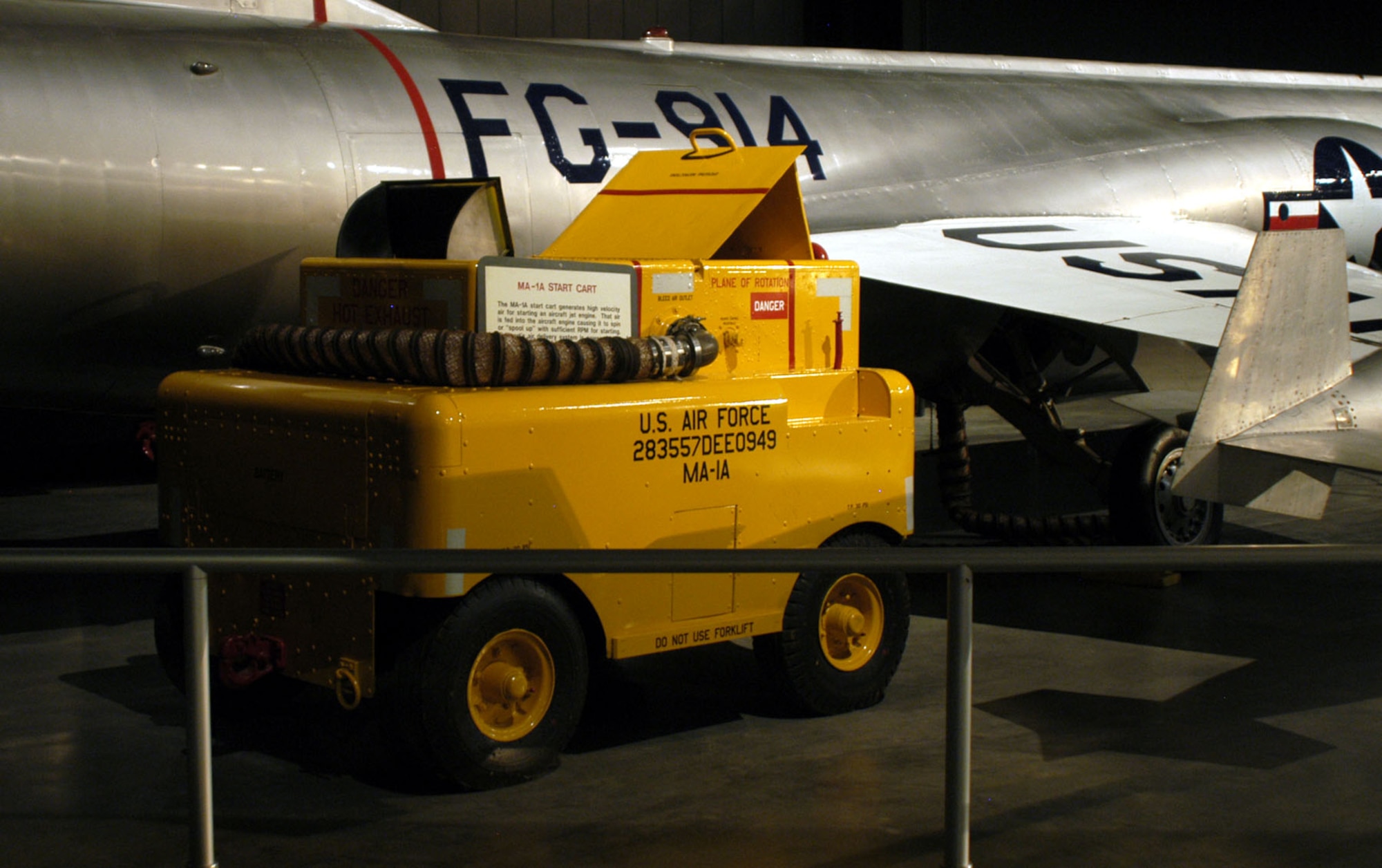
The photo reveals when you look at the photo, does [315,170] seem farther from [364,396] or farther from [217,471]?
[364,396]

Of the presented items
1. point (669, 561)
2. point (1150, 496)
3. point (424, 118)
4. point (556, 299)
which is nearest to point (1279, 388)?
point (1150, 496)

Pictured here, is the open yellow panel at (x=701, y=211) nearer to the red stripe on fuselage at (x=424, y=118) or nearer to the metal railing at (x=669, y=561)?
the red stripe on fuselage at (x=424, y=118)

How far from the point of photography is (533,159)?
27.6 feet

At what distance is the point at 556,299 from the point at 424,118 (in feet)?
11.5

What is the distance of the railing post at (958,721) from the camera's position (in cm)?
295

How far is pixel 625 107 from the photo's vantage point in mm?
8922

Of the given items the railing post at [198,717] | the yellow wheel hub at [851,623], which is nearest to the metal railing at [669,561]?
the railing post at [198,717]

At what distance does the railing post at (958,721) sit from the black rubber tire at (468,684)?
1.94 m

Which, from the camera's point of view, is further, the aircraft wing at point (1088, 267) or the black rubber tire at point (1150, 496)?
the black rubber tire at point (1150, 496)

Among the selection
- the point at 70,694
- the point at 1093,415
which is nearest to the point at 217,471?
the point at 70,694

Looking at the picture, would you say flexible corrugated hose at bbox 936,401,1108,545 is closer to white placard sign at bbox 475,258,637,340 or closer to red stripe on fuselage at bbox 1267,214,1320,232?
red stripe on fuselage at bbox 1267,214,1320,232

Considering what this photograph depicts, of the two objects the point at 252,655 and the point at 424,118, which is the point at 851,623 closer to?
the point at 252,655

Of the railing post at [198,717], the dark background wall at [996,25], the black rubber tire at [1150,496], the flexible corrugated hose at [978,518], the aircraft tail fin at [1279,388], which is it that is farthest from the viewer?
the dark background wall at [996,25]

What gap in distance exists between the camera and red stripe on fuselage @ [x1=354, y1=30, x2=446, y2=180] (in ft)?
26.5
